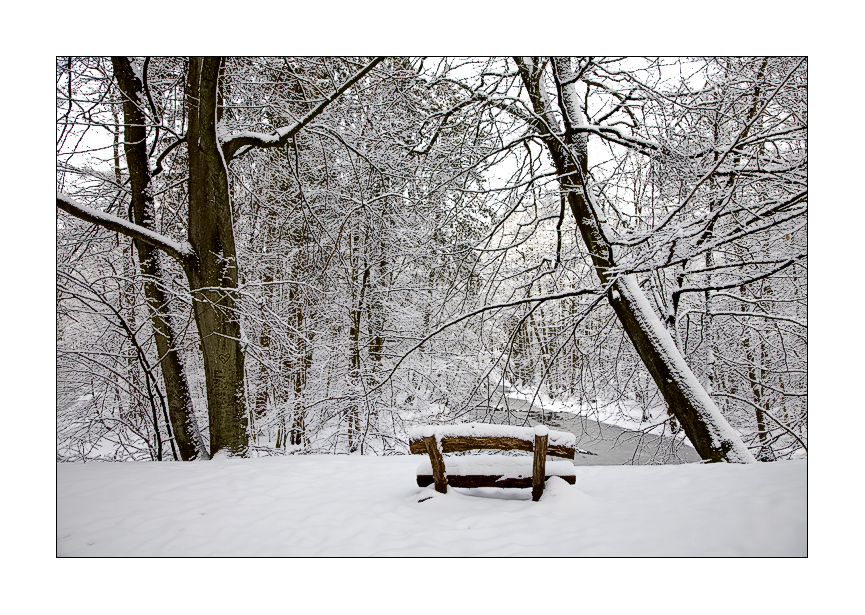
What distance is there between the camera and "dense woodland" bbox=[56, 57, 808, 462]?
9.85 feet

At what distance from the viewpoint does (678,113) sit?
10.1 feet

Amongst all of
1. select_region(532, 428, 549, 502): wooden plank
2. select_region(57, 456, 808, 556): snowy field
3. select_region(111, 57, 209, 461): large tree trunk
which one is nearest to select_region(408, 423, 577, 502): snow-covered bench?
select_region(532, 428, 549, 502): wooden plank

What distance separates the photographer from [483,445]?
242 cm

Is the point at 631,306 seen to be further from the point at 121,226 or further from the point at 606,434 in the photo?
the point at 121,226

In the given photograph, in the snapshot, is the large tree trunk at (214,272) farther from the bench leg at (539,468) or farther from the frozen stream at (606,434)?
the bench leg at (539,468)

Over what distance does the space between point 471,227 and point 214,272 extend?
7.92 ft

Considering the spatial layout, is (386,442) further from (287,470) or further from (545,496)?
(545,496)

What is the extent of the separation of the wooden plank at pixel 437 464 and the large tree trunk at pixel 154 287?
2780 mm

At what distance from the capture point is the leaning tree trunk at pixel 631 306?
3.11 m

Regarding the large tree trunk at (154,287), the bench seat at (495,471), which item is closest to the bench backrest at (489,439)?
the bench seat at (495,471)

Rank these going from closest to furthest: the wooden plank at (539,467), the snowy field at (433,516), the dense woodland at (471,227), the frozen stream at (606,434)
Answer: the snowy field at (433,516), the wooden plank at (539,467), the dense woodland at (471,227), the frozen stream at (606,434)

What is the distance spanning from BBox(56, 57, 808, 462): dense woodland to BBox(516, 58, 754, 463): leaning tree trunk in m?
0.02
